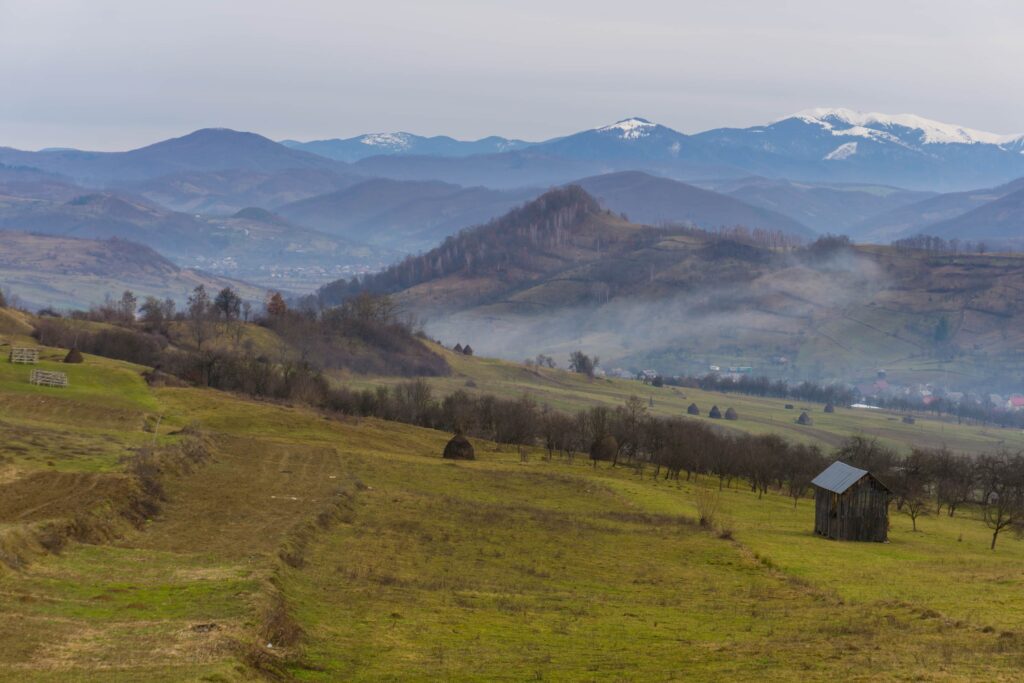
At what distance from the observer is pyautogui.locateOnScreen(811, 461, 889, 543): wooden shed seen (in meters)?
74.2

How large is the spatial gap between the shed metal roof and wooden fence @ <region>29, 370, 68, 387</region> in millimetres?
63332

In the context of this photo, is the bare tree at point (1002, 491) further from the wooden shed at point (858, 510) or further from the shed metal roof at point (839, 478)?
the shed metal roof at point (839, 478)

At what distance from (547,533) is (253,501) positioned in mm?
16753

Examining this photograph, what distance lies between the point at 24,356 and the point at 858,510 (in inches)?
2999

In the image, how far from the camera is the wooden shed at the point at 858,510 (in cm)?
7425

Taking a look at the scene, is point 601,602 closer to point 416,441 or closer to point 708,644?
point 708,644

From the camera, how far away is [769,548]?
2547 inches

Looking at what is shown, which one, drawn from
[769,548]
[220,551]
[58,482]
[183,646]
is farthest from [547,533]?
[183,646]

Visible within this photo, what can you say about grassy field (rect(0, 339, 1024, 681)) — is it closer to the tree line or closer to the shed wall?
the shed wall

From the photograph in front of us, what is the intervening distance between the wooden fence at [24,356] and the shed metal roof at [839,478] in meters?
72.2

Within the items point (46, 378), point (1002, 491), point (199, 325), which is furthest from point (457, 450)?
point (199, 325)

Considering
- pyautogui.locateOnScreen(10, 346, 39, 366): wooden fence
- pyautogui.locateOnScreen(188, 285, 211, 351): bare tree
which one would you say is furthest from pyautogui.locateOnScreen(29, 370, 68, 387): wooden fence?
pyautogui.locateOnScreen(188, 285, 211, 351): bare tree

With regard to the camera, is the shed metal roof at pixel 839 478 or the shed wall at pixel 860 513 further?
the shed metal roof at pixel 839 478

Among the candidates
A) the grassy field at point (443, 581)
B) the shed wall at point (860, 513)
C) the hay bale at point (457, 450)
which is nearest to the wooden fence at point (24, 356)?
the grassy field at point (443, 581)
